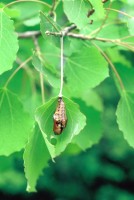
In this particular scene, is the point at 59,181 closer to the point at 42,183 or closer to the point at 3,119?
the point at 42,183

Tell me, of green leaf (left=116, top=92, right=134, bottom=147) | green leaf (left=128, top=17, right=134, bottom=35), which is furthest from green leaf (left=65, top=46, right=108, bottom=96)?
green leaf (left=128, top=17, right=134, bottom=35)

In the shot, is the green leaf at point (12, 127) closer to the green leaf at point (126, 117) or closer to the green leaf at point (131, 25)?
the green leaf at point (126, 117)

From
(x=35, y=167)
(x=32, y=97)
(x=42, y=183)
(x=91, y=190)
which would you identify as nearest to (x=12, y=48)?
(x=35, y=167)

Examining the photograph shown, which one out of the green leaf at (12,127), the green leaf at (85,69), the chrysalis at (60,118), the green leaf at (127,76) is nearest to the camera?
the chrysalis at (60,118)

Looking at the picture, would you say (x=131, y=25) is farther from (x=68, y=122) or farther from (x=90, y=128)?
(x=90, y=128)

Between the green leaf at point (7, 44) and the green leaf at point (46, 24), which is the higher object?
the green leaf at point (46, 24)

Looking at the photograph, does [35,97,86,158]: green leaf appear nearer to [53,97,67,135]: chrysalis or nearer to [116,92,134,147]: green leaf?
[53,97,67,135]: chrysalis

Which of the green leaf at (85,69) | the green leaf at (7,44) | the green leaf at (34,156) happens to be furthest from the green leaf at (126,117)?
the green leaf at (7,44)
